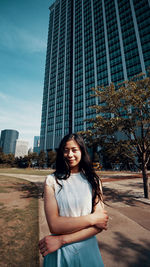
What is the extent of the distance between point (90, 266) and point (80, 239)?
9.9 inches

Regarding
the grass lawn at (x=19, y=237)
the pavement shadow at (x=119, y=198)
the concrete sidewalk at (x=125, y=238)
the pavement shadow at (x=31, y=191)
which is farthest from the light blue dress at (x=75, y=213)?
the pavement shadow at (x=31, y=191)

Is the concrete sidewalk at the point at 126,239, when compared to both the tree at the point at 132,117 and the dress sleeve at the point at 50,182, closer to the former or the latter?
the dress sleeve at the point at 50,182

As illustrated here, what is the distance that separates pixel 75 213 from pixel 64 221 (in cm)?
14

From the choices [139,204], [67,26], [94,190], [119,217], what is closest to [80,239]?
[94,190]

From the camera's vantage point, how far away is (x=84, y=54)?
222 feet

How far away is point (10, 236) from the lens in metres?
3.45

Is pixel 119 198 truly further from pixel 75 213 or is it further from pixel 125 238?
pixel 75 213

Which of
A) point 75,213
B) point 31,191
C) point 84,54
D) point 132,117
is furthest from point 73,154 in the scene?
point 84,54

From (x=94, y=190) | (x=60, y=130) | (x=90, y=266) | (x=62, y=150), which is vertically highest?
(x=60, y=130)

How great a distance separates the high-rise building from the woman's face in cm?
5881

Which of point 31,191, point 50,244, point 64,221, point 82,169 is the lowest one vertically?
point 31,191

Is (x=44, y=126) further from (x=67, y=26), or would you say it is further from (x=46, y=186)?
(x=46, y=186)

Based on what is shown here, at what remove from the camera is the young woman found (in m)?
1.14

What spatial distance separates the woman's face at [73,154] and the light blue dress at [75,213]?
135 millimetres
